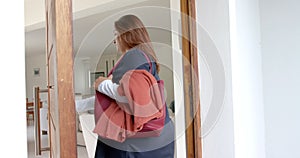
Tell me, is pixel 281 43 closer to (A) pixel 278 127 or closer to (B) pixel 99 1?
(A) pixel 278 127

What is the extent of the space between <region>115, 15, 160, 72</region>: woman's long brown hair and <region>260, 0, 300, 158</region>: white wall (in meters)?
1.07

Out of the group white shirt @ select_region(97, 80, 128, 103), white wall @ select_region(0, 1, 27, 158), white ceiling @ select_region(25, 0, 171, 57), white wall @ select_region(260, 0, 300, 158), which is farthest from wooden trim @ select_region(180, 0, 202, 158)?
white ceiling @ select_region(25, 0, 171, 57)

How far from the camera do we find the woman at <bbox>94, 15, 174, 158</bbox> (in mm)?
1196

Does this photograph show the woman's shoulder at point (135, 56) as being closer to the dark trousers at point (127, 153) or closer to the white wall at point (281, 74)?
the dark trousers at point (127, 153)

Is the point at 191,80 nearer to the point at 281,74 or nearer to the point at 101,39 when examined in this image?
the point at 281,74

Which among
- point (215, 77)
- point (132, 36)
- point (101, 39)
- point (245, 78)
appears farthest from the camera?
point (101, 39)

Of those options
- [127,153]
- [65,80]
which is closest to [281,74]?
[127,153]

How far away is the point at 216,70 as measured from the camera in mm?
1507

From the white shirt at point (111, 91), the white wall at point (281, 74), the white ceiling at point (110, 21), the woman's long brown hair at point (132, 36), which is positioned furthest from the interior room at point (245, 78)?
the white ceiling at point (110, 21)

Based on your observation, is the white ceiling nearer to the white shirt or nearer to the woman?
the woman

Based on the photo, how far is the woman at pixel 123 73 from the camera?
120cm

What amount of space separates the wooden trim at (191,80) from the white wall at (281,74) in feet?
2.49

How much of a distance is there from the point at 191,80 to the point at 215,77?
0.13 meters

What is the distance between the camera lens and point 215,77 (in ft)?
4.94
